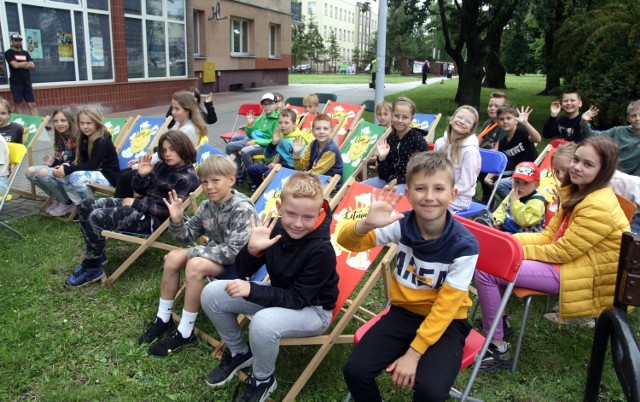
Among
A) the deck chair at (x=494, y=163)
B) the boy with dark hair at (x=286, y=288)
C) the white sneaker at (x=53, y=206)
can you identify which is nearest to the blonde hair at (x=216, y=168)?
the boy with dark hair at (x=286, y=288)

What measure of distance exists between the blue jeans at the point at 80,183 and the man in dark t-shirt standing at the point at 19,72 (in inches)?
259

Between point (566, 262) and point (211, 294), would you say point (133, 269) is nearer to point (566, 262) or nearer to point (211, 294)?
point (211, 294)

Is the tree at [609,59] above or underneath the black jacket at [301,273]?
above

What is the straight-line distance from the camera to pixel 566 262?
9.50 ft

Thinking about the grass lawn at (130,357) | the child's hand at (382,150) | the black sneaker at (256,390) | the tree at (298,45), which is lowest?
the grass lawn at (130,357)

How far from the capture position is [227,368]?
289cm

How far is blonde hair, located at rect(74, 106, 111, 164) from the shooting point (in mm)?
4887

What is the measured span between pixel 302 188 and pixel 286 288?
567 mm

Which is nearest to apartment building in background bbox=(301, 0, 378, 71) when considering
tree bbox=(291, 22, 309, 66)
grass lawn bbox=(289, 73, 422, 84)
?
tree bbox=(291, 22, 309, 66)

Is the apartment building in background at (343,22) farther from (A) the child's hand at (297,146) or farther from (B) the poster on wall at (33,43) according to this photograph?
(A) the child's hand at (297,146)

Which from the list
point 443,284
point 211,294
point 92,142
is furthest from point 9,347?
point 443,284

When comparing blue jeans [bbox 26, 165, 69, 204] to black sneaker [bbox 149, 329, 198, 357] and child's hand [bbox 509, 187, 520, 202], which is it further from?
child's hand [bbox 509, 187, 520, 202]

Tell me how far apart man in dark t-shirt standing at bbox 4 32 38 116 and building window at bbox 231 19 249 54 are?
12495mm

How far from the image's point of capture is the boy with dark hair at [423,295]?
7.29ft
